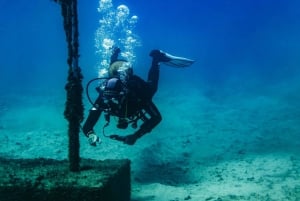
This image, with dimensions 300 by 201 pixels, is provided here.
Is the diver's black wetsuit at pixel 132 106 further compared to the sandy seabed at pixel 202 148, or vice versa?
the sandy seabed at pixel 202 148

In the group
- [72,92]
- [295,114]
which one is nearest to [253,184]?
[72,92]

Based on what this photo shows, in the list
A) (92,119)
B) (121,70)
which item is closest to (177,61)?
(121,70)

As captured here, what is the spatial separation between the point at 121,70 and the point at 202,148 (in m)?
4.87

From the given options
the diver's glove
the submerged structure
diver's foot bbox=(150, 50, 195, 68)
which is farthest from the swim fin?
the submerged structure

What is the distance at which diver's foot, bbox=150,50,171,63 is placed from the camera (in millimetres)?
6785

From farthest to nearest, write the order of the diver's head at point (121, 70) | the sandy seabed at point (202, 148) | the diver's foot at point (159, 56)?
the diver's foot at point (159, 56), the sandy seabed at point (202, 148), the diver's head at point (121, 70)

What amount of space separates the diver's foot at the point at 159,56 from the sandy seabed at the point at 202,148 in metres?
2.61

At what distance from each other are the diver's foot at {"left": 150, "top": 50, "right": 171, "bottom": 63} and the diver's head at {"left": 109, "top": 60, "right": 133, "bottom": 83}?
0.93 meters

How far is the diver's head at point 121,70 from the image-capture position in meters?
5.59

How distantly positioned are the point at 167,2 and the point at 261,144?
135584 mm

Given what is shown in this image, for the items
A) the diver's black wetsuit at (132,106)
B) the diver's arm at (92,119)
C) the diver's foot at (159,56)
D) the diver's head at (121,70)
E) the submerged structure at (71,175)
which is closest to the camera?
the submerged structure at (71,175)

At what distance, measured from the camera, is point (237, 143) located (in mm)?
9992

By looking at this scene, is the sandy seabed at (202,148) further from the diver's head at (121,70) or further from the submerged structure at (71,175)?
the diver's head at (121,70)

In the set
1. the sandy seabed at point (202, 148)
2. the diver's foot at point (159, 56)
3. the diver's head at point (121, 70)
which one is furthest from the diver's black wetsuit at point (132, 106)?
the sandy seabed at point (202, 148)
